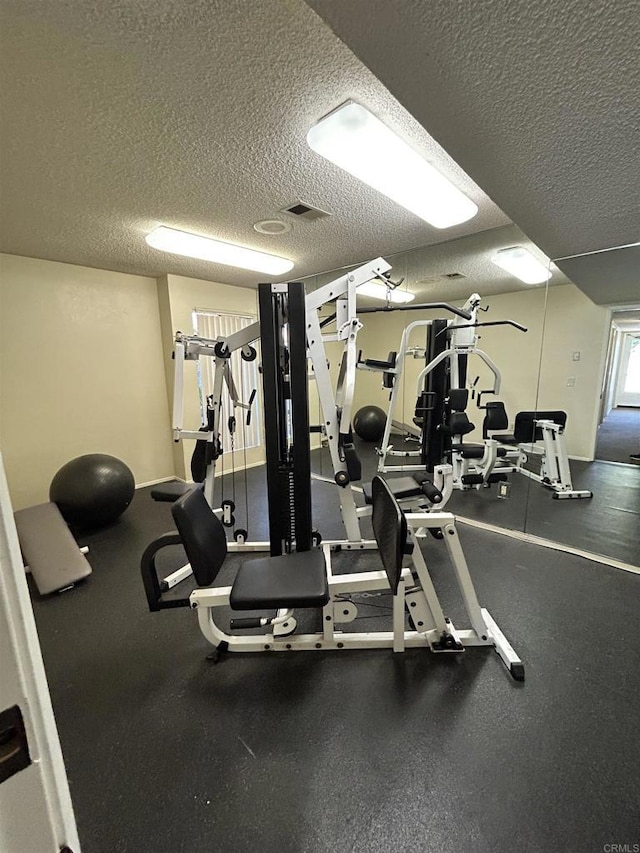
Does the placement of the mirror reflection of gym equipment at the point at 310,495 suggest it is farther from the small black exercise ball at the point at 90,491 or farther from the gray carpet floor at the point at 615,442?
the gray carpet floor at the point at 615,442

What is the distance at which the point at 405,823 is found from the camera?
1.07 meters

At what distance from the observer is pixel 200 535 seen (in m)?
1.51

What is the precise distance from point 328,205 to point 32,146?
1532 millimetres

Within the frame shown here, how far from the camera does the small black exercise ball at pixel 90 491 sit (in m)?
2.92

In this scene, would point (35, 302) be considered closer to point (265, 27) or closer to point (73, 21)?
point (73, 21)

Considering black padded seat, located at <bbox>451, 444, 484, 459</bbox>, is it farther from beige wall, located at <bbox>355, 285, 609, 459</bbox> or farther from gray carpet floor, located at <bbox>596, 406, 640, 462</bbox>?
gray carpet floor, located at <bbox>596, 406, 640, 462</bbox>

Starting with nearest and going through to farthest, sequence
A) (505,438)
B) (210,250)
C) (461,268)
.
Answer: (210,250)
(461,268)
(505,438)

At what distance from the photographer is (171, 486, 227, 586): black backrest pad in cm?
142

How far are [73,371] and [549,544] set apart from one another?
4494 mm

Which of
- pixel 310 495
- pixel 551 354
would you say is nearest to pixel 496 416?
pixel 551 354

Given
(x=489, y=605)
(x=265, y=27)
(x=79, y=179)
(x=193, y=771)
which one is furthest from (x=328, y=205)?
(x=193, y=771)

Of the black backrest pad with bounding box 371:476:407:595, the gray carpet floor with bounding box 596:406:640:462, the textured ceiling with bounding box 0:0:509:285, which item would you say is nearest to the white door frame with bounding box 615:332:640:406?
the gray carpet floor with bounding box 596:406:640:462

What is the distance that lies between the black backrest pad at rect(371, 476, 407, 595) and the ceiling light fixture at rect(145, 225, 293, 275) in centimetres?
237

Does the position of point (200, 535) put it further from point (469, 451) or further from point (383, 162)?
point (469, 451)
